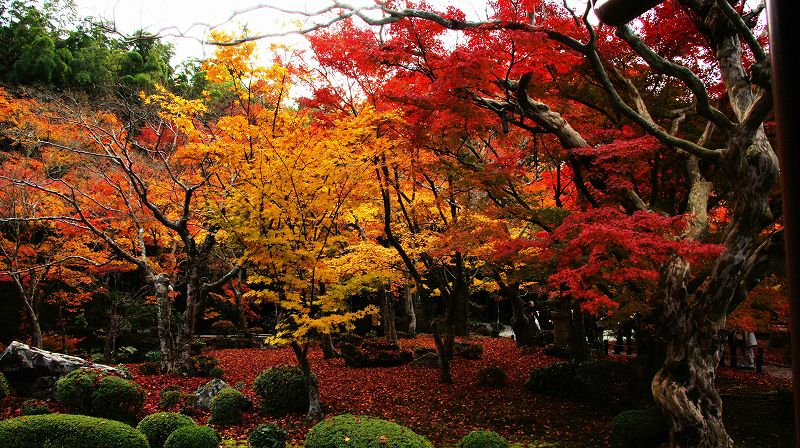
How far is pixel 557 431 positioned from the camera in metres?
9.33

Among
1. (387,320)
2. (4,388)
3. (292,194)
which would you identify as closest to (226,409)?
(292,194)

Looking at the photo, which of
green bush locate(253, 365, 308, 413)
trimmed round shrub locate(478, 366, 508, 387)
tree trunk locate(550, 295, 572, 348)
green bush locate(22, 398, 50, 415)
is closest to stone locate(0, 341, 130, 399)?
green bush locate(22, 398, 50, 415)

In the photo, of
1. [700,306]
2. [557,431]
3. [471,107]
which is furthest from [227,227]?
[700,306]

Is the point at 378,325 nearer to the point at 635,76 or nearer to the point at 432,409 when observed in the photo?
the point at 432,409

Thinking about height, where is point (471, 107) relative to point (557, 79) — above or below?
below

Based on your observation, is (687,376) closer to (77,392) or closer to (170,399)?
(170,399)

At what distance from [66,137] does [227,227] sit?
35.4ft

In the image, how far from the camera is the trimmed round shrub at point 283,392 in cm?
1031

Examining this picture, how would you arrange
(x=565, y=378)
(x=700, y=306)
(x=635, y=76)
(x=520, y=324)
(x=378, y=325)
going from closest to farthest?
(x=700, y=306) < (x=635, y=76) < (x=565, y=378) < (x=520, y=324) < (x=378, y=325)

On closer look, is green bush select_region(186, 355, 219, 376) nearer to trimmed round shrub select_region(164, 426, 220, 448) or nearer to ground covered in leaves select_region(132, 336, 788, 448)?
ground covered in leaves select_region(132, 336, 788, 448)

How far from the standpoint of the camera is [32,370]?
10484mm

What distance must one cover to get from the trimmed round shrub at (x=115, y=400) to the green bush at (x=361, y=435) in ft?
15.7

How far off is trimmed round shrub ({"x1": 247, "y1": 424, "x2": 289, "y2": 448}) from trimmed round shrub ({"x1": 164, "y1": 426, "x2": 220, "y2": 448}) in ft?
1.95

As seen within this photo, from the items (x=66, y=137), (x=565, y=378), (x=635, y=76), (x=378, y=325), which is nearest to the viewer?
(x=635, y=76)
